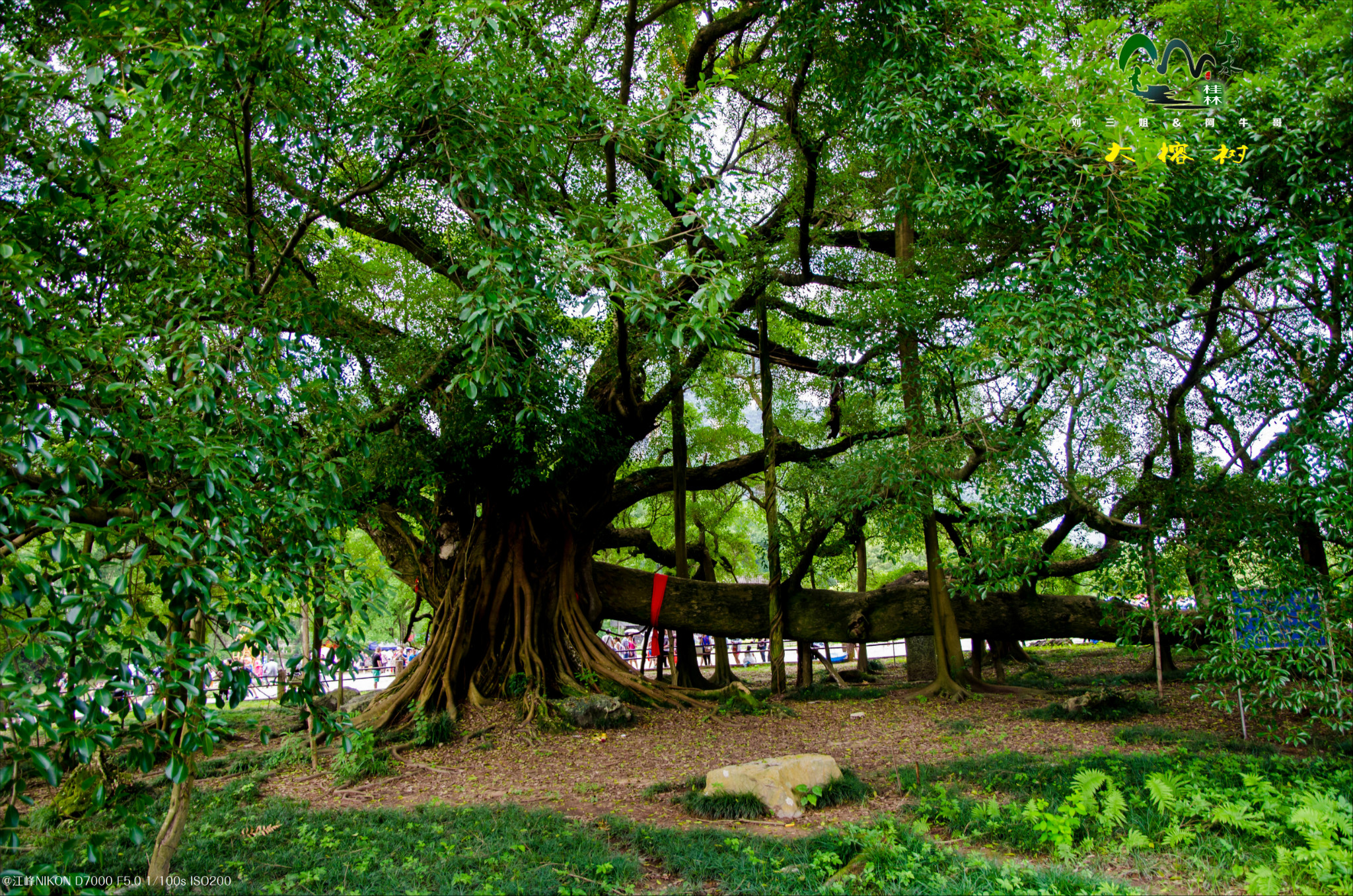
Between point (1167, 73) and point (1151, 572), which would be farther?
point (1151, 572)

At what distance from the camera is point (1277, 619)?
490cm

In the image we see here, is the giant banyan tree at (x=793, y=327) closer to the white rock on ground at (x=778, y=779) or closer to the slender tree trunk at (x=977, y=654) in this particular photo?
the slender tree trunk at (x=977, y=654)

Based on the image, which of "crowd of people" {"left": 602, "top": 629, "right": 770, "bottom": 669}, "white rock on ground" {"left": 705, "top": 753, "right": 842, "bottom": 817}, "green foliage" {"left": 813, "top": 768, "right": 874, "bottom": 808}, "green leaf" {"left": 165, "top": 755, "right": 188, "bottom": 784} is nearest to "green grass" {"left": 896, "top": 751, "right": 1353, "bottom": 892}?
"green foliage" {"left": 813, "top": 768, "right": 874, "bottom": 808}

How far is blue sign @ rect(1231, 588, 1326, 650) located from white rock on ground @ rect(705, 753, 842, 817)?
2.72 m

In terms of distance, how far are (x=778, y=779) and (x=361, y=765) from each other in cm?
340

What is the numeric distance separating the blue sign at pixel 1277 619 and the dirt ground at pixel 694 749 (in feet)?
3.65

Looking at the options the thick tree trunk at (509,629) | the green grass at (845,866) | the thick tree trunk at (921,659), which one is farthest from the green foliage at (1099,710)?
the green grass at (845,866)

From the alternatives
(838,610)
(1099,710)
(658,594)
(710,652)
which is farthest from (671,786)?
(710,652)

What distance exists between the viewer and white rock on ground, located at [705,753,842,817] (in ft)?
14.7

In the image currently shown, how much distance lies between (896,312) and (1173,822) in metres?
4.68

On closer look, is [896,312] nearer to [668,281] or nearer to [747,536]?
[668,281]

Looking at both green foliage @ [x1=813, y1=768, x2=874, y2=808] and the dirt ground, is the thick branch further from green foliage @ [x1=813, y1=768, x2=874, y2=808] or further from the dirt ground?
green foliage @ [x1=813, y1=768, x2=874, y2=808]

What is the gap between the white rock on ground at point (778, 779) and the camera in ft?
14.7

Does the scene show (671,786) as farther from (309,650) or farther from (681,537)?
(681,537)
